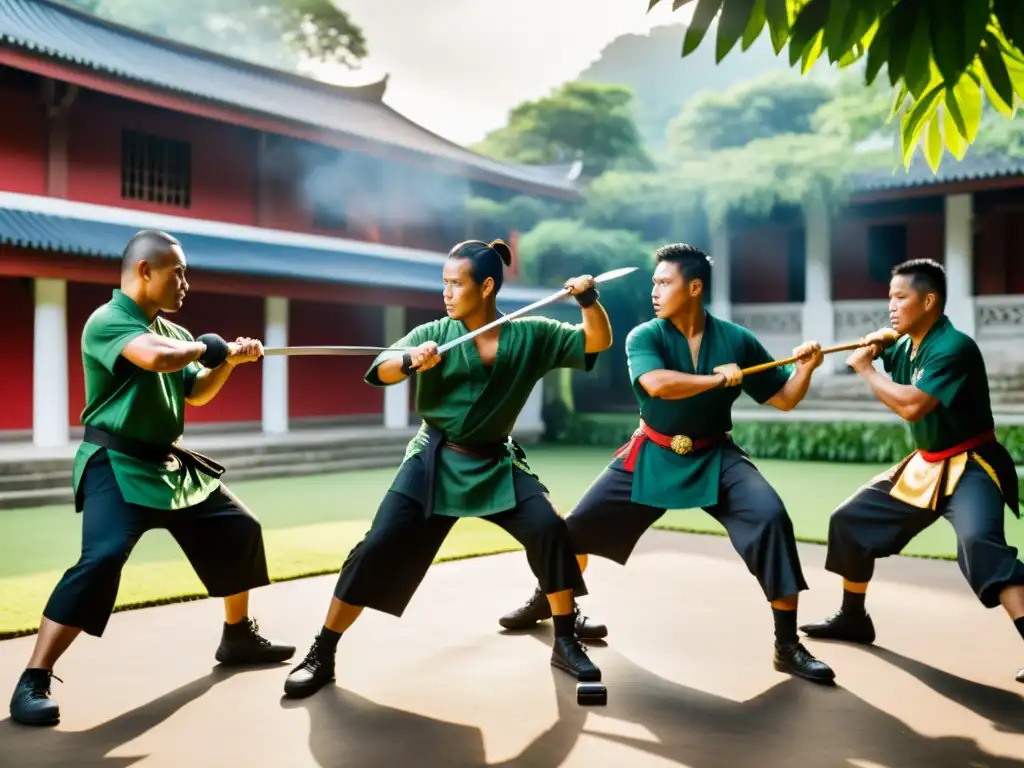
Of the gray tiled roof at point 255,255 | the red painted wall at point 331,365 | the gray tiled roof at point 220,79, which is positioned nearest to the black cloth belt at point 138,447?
the gray tiled roof at point 255,255

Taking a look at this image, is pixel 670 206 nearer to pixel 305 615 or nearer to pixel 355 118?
pixel 355 118

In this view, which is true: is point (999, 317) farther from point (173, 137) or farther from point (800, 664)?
point (800, 664)

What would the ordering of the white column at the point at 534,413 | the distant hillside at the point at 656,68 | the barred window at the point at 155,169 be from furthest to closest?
the distant hillside at the point at 656,68 → the white column at the point at 534,413 → the barred window at the point at 155,169

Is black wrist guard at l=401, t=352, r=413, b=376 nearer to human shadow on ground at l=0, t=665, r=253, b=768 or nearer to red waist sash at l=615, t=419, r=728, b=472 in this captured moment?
red waist sash at l=615, t=419, r=728, b=472

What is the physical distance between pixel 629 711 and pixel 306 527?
5.39 m

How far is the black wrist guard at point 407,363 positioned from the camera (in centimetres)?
379

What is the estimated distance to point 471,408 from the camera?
13.1 ft

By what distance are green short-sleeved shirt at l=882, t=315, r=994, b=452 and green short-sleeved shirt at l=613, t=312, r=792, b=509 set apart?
0.59m

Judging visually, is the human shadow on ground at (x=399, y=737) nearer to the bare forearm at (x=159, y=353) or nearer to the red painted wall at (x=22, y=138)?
the bare forearm at (x=159, y=353)

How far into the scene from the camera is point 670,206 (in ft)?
67.6

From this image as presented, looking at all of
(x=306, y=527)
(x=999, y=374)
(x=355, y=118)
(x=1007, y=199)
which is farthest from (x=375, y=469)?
(x=1007, y=199)

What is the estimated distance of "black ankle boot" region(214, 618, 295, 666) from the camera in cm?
416

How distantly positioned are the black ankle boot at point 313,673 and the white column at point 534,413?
15.7 m

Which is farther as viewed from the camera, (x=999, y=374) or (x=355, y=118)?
(x=355, y=118)
